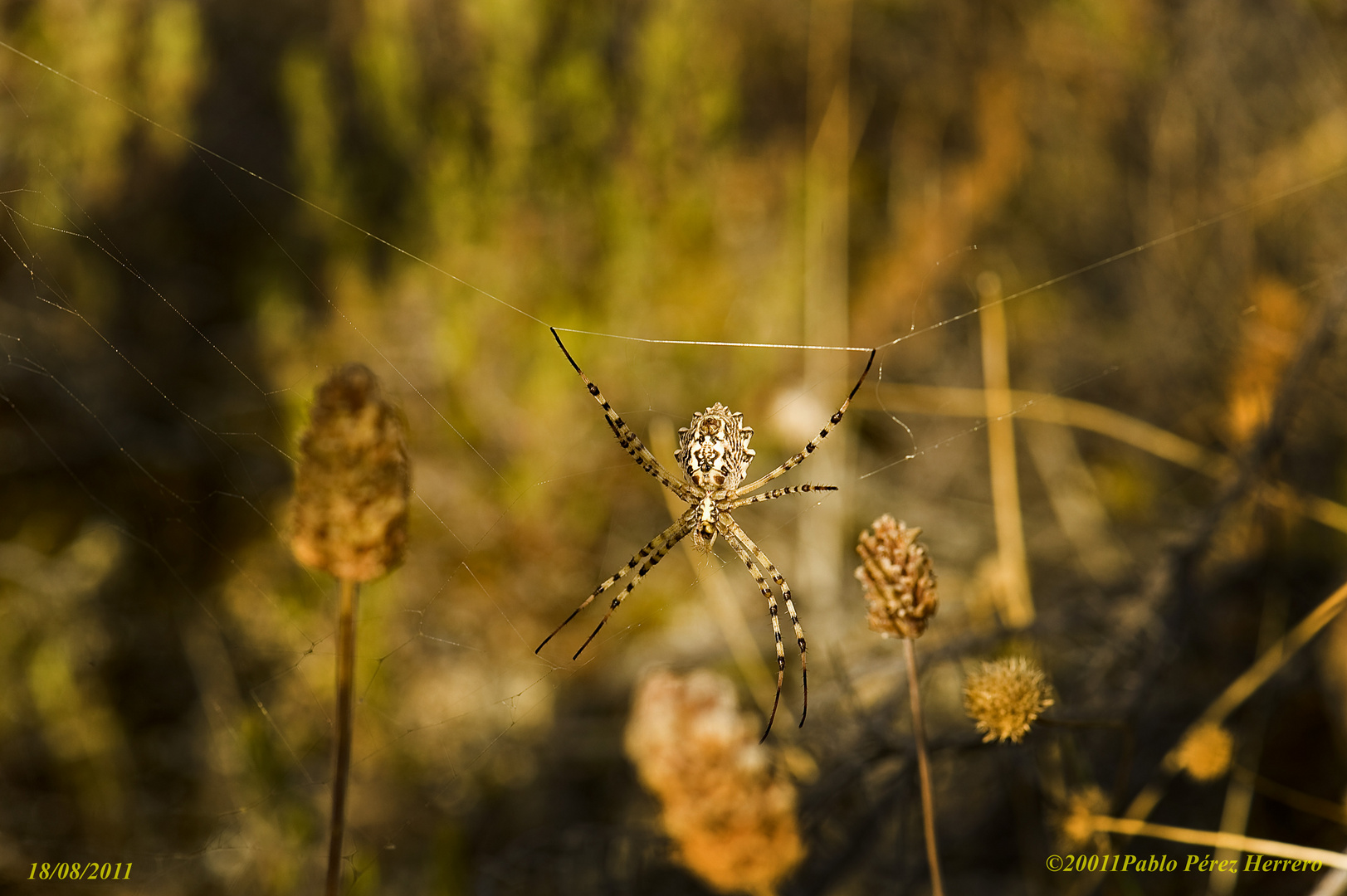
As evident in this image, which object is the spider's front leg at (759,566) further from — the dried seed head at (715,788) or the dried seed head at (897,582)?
the dried seed head at (897,582)

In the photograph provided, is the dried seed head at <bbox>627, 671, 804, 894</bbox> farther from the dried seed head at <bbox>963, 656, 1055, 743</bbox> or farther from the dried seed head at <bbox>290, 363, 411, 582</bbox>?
the dried seed head at <bbox>290, 363, 411, 582</bbox>

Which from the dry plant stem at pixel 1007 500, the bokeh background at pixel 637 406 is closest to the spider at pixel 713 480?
the bokeh background at pixel 637 406

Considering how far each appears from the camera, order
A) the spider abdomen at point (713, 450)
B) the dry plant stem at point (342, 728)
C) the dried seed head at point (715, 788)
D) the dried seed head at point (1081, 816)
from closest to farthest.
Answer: the dry plant stem at point (342, 728) < the dried seed head at point (715, 788) < the dried seed head at point (1081, 816) < the spider abdomen at point (713, 450)

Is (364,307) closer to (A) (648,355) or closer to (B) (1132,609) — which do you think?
(A) (648,355)

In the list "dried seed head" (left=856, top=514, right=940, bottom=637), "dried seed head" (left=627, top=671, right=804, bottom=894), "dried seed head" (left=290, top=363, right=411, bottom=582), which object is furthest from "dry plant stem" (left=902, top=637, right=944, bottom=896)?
"dried seed head" (left=290, top=363, right=411, bottom=582)

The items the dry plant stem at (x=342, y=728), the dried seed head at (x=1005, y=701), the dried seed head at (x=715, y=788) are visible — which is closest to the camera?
the dry plant stem at (x=342, y=728)

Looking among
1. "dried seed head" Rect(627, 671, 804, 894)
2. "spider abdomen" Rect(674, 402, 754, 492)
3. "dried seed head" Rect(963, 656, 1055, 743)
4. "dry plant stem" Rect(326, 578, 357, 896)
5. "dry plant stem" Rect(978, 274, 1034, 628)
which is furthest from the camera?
"spider abdomen" Rect(674, 402, 754, 492)

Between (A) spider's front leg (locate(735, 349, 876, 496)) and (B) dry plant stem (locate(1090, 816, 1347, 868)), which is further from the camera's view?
(A) spider's front leg (locate(735, 349, 876, 496))
